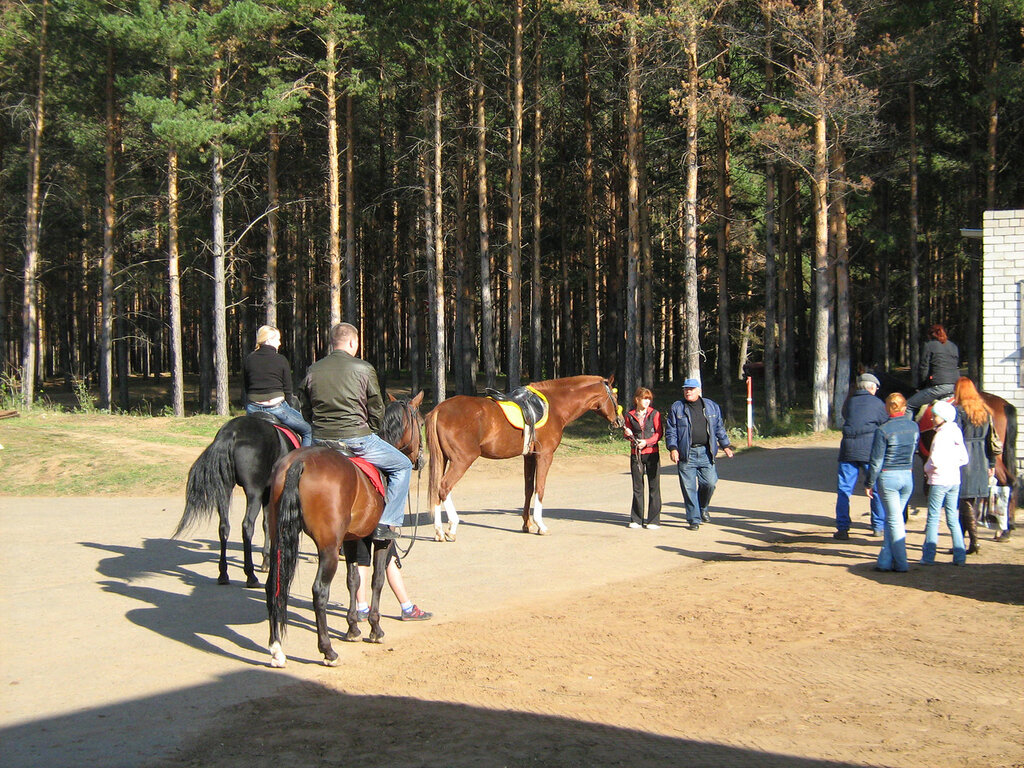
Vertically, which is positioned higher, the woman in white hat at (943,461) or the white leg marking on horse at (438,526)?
the woman in white hat at (943,461)

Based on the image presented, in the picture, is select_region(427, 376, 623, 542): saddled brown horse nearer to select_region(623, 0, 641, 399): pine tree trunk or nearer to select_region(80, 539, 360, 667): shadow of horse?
select_region(80, 539, 360, 667): shadow of horse

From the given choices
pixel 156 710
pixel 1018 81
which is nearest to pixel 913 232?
pixel 1018 81

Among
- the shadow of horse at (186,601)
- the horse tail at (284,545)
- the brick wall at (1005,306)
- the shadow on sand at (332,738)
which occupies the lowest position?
the shadow of horse at (186,601)

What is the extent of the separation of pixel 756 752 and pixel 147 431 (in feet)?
67.3

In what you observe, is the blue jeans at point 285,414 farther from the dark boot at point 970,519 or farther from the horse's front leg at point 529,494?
the dark boot at point 970,519

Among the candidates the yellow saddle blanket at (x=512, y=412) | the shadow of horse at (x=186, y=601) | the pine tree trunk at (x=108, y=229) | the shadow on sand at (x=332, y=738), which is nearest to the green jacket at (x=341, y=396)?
the shadow of horse at (x=186, y=601)

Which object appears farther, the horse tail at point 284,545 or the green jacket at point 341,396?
the green jacket at point 341,396

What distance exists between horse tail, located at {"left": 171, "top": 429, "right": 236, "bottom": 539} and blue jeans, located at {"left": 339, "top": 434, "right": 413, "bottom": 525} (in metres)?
2.91

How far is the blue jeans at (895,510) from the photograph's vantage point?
408 inches

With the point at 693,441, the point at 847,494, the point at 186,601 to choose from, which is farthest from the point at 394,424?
the point at 847,494

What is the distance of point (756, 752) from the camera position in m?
5.35

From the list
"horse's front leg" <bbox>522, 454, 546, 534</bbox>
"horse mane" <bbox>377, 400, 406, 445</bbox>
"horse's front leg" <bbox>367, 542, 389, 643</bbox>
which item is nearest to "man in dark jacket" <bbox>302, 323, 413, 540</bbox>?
"horse's front leg" <bbox>367, 542, 389, 643</bbox>

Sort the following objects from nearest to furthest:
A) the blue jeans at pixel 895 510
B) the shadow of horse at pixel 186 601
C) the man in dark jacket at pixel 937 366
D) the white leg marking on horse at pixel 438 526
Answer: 1. the shadow of horse at pixel 186 601
2. the blue jeans at pixel 895 510
3. the white leg marking on horse at pixel 438 526
4. the man in dark jacket at pixel 937 366

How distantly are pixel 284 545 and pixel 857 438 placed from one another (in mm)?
8315
